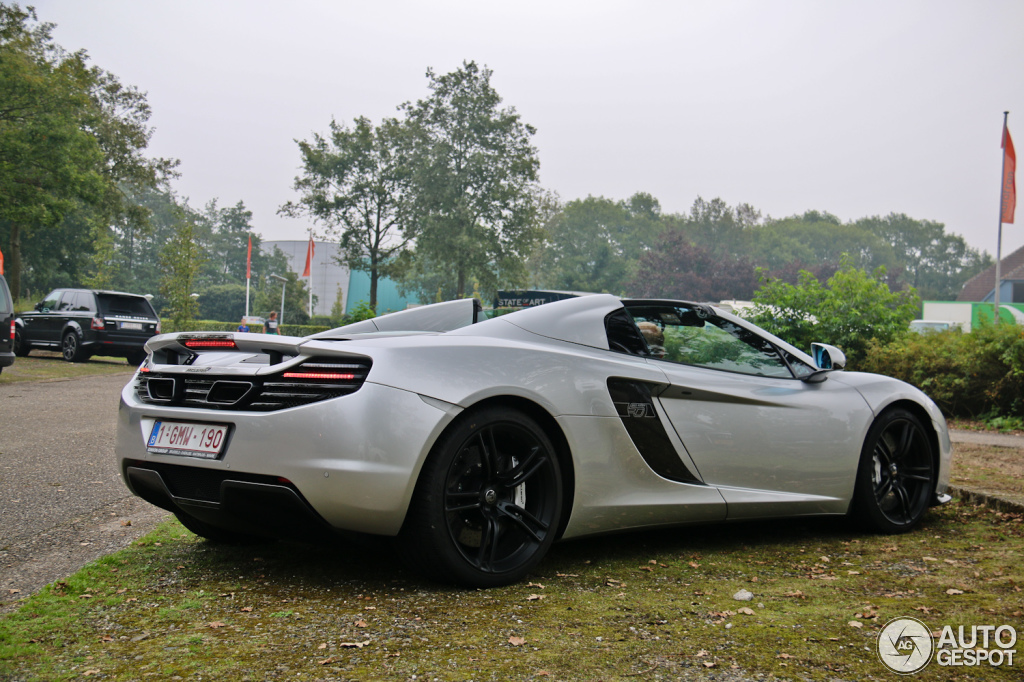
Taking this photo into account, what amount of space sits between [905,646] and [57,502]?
15.3 feet

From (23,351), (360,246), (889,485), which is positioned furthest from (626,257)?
(889,485)

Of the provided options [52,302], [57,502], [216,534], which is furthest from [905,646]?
[52,302]

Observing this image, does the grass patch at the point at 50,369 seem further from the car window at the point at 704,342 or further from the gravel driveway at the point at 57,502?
the car window at the point at 704,342

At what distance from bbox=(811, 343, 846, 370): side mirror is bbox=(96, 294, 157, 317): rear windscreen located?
19184mm

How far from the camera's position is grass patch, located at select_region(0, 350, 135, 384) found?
1656cm

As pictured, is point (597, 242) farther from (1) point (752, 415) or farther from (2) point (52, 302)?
(1) point (752, 415)

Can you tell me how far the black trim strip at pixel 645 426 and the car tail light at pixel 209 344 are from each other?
1.63m

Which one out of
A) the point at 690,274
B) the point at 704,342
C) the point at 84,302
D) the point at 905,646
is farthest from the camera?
the point at 690,274

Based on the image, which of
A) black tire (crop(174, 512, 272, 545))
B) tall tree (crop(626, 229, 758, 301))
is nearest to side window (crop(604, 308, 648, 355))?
black tire (crop(174, 512, 272, 545))

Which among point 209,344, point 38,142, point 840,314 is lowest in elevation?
point 209,344

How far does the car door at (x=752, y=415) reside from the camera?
4.15 meters

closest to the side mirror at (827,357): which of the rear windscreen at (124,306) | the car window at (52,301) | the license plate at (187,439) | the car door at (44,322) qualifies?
the license plate at (187,439)

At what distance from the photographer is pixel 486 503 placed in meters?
3.48

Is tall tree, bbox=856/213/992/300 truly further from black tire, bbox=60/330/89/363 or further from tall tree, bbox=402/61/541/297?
black tire, bbox=60/330/89/363
